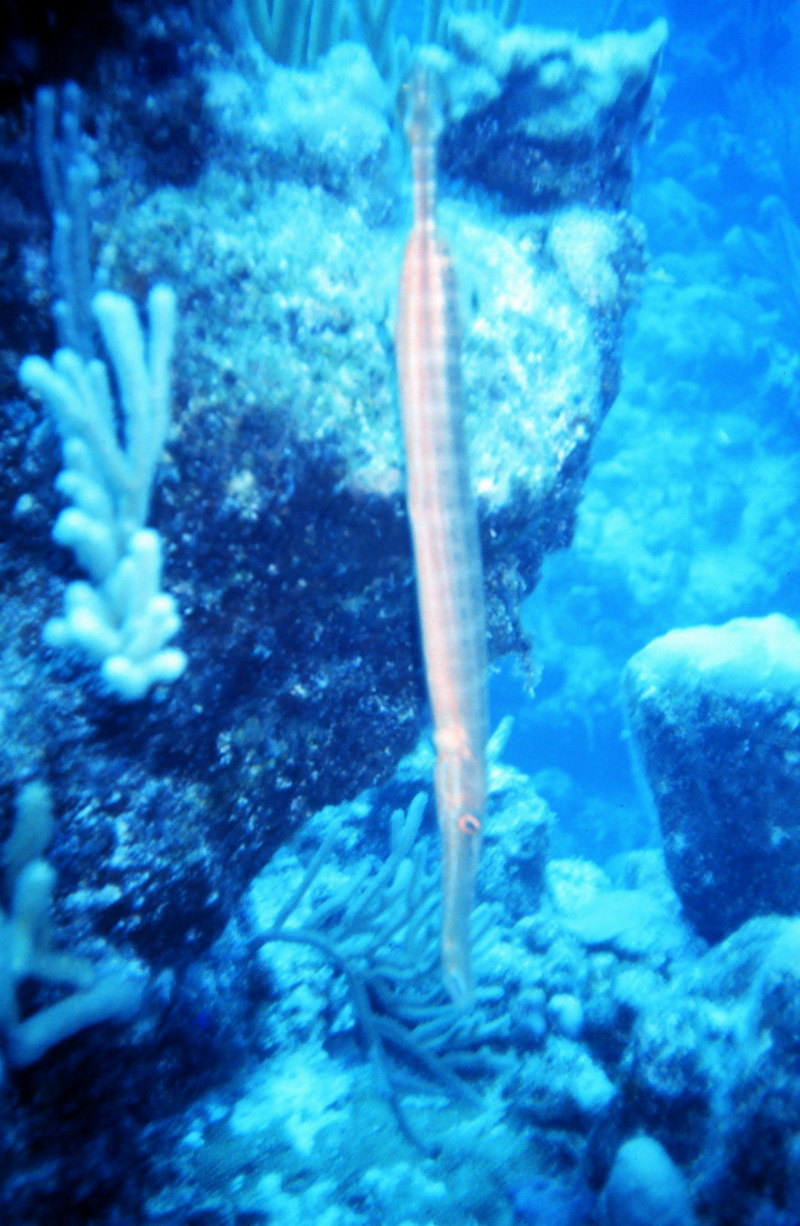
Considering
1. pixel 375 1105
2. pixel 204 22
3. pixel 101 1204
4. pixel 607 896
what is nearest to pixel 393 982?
pixel 375 1105

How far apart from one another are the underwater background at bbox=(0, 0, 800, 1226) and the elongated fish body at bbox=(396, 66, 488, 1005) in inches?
8.1

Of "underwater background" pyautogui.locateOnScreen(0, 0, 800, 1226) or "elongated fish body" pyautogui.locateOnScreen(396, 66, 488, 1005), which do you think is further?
"elongated fish body" pyautogui.locateOnScreen(396, 66, 488, 1005)

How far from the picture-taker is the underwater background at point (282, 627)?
238 cm

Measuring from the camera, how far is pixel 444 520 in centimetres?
266

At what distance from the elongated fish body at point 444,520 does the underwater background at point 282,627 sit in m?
0.21

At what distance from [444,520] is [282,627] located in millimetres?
860

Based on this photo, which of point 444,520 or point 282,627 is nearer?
point 444,520

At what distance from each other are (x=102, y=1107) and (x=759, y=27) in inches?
1232

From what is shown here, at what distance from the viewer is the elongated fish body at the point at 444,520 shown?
104 inches

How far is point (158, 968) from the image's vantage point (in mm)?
2676

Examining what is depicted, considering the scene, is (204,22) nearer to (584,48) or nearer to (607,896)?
(584,48)

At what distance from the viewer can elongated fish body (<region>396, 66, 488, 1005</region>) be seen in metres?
2.64

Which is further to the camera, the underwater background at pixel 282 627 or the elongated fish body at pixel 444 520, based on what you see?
the elongated fish body at pixel 444 520

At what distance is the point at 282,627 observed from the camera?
→ 288 centimetres
